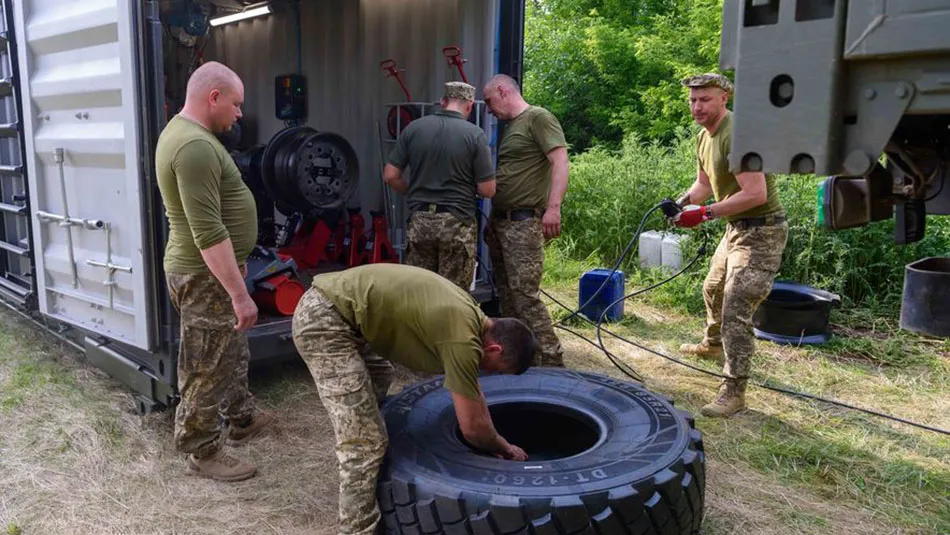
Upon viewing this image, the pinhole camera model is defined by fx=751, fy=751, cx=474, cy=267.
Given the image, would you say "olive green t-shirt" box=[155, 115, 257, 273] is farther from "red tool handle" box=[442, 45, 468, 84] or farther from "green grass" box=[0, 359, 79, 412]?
"red tool handle" box=[442, 45, 468, 84]

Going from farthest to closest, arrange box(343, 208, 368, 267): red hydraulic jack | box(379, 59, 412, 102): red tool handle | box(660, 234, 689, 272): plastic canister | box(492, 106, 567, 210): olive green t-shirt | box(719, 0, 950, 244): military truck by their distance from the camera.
Answer: box(660, 234, 689, 272): plastic canister
box(343, 208, 368, 267): red hydraulic jack
box(379, 59, 412, 102): red tool handle
box(492, 106, 567, 210): olive green t-shirt
box(719, 0, 950, 244): military truck

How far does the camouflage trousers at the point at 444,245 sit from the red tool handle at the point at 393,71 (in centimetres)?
151

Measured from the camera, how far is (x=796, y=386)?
4.74m

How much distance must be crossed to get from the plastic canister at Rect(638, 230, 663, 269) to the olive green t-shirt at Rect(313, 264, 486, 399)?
493 cm

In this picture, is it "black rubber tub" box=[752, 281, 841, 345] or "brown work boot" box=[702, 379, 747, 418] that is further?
"black rubber tub" box=[752, 281, 841, 345]

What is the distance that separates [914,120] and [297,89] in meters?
5.69

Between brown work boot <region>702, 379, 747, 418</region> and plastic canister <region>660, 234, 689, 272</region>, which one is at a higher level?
plastic canister <region>660, 234, 689, 272</region>

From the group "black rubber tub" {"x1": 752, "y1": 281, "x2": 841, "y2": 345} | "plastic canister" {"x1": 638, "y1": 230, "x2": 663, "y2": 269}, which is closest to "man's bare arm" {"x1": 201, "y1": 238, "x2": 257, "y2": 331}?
"black rubber tub" {"x1": 752, "y1": 281, "x2": 841, "y2": 345}

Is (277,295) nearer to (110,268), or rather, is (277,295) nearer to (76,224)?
(110,268)

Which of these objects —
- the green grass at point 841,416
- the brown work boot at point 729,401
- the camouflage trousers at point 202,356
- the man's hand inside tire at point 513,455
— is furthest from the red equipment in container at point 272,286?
the brown work boot at point 729,401

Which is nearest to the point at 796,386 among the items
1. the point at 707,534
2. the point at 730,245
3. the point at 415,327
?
the point at 730,245

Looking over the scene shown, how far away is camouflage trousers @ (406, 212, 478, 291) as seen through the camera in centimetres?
448

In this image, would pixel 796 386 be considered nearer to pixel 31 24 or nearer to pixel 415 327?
Answer: pixel 415 327

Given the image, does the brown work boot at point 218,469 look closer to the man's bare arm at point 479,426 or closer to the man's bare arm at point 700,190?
the man's bare arm at point 479,426
